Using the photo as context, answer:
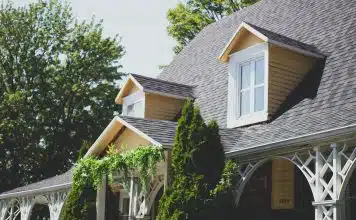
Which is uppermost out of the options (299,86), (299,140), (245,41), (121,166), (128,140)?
(245,41)

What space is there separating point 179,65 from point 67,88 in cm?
1298

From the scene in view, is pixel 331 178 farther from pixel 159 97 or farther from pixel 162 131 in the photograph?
pixel 159 97

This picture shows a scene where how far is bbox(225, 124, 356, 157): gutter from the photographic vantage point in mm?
9267

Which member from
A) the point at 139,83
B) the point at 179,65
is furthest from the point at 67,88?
the point at 139,83

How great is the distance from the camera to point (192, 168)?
1192 cm

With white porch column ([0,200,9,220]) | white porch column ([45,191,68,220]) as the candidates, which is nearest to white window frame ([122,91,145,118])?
white porch column ([45,191,68,220])

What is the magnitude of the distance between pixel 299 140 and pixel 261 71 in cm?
433

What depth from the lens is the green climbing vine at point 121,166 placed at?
1256 cm

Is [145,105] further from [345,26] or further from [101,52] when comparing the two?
[101,52]

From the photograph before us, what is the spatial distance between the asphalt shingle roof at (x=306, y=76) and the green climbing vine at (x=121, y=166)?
180cm

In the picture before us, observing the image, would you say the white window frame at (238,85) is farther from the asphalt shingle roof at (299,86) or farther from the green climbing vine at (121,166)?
the green climbing vine at (121,166)

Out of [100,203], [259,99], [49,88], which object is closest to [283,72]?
[259,99]

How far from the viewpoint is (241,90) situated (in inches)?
580

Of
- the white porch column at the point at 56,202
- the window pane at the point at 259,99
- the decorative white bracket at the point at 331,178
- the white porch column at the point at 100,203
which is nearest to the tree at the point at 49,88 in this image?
the white porch column at the point at 56,202
